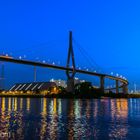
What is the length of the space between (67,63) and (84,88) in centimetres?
2315

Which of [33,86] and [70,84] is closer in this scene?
[70,84]

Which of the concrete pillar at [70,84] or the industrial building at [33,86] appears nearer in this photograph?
the concrete pillar at [70,84]

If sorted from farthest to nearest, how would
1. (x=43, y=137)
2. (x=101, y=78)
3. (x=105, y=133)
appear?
(x=101, y=78)
(x=105, y=133)
(x=43, y=137)

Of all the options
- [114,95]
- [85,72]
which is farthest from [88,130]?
[114,95]

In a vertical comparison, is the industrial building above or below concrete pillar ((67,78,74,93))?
above

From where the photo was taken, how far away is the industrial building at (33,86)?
139m

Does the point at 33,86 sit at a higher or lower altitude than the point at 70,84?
higher

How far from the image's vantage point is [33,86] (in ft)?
485

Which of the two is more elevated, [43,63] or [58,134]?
[43,63]

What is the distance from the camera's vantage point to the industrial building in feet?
455

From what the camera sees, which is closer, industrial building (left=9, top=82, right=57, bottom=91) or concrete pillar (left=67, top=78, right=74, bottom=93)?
concrete pillar (left=67, top=78, right=74, bottom=93)

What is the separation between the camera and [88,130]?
17.3m

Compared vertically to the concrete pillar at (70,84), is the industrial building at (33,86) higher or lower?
higher

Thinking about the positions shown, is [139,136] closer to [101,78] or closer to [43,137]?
[43,137]
